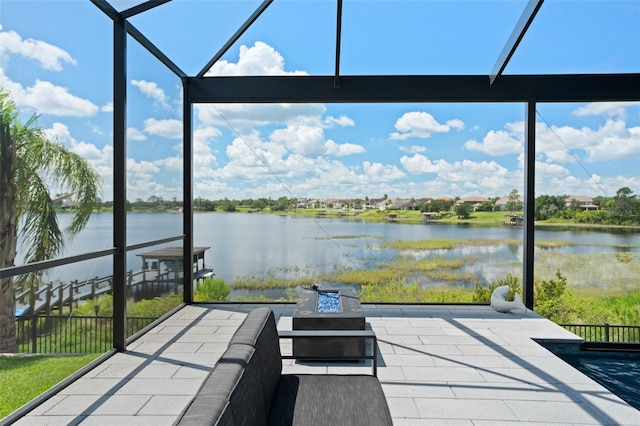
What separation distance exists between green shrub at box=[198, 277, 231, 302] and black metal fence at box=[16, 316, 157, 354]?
2.12 m

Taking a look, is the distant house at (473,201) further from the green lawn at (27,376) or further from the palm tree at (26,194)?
the green lawn at (27,376)

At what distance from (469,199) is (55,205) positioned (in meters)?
5.78

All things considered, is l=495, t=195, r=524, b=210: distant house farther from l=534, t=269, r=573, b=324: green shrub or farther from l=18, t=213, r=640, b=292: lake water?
l=534, t=269, r=573, b=324: green shrub

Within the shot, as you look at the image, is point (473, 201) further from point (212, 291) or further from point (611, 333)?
point (212, 291)

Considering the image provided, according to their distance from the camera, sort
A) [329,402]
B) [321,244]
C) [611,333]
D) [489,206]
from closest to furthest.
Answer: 1. [329,402]
2. [611,333]
3. [489,206]
4. [321,244]

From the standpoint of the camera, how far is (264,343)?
1.95 metres

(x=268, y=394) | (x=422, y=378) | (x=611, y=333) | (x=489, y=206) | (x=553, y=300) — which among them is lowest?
(x=611, y=333)

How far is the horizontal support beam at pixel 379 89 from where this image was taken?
5305 millimetres

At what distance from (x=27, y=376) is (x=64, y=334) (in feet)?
1.36

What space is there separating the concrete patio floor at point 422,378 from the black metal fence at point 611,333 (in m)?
0.58

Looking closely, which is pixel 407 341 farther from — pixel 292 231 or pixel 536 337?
pixel 292 231

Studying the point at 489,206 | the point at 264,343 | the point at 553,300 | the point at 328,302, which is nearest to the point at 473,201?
the point at 489,206

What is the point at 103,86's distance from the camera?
12.1 feet

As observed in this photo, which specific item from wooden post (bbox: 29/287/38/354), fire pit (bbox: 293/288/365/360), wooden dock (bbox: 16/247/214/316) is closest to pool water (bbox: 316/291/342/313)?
fire pit (bbox: 293/288/365/360)
